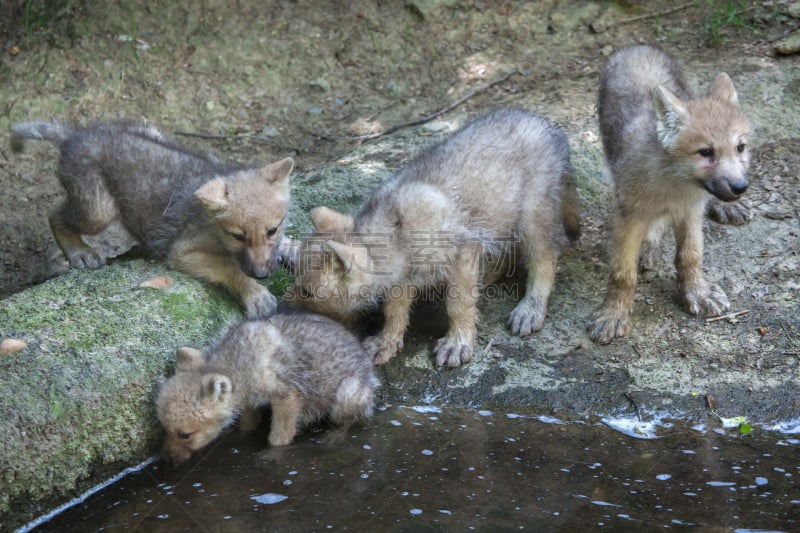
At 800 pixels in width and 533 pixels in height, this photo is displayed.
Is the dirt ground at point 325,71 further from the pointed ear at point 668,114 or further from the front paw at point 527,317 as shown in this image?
the pointed ear at point 668,114

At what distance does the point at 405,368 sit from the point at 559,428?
4.22 feet

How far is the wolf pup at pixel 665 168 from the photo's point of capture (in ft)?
19.6

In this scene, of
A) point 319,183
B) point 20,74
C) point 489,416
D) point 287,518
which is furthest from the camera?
point 20,74

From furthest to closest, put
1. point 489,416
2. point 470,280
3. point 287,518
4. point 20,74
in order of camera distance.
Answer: point 20,74 < point 470,280 < point 489,416 < point 287,518

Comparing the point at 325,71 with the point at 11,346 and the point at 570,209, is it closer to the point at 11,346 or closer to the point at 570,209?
the point at 570,209

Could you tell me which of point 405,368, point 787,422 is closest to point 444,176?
point 405,368

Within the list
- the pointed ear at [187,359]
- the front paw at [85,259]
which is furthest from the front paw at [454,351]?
the front paw at [85,259]

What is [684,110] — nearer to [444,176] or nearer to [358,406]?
[444,176]

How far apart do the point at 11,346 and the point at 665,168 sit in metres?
4.34

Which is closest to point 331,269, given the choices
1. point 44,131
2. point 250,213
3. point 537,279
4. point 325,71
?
point 250,213

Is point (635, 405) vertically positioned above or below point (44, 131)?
below

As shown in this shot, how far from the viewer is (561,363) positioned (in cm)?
633

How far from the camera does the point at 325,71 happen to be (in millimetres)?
10023

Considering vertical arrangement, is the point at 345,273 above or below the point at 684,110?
below
